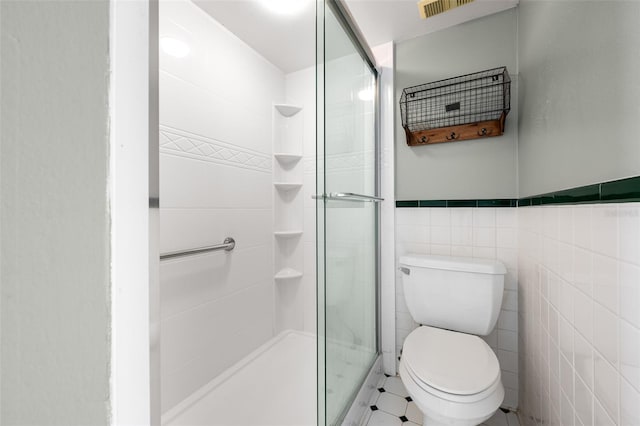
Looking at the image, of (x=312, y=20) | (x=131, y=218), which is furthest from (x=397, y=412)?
(x=312, y=20)

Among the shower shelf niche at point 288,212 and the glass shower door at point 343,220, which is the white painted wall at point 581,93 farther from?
the shower shelf niche at point 288,212

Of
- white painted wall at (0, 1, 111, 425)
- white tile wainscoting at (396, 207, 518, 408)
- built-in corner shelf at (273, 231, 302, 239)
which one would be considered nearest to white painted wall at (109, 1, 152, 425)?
white painted wall at (0, 1, 111, 425)

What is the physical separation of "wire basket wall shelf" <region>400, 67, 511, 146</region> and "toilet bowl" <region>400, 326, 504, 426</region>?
3.48ft

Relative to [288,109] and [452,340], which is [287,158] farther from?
[452,340]

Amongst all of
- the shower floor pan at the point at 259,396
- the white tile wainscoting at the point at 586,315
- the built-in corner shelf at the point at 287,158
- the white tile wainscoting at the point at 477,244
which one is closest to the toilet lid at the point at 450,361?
the white tile wainscoting at the point at 586,315

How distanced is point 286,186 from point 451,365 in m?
1.45

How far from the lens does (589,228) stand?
25.8 inches

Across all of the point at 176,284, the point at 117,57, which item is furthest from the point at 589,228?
the point at 176,284

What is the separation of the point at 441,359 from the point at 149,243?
117 cm

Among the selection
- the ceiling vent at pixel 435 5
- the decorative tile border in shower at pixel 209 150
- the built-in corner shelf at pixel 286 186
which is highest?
the ceiling vent at pixel 435 5

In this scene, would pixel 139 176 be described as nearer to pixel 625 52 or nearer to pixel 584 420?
pixel 625 52

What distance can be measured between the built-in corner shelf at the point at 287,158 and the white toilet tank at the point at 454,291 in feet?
3.45

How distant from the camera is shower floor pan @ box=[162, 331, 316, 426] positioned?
50.2 inches

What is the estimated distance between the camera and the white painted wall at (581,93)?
542mm
